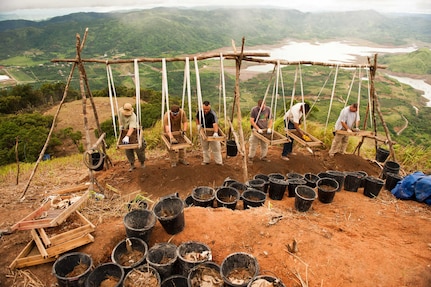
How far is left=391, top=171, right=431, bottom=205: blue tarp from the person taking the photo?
4.67m

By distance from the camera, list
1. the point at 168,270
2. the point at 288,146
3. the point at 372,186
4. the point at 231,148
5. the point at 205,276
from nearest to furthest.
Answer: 1. the point at 205,276
2. the point at 168,270
3. the point at 372,186
4. the point at 288,146
5. the point at 231,148

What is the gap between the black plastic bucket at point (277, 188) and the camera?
15.0 ft

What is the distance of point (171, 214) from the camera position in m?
3.37

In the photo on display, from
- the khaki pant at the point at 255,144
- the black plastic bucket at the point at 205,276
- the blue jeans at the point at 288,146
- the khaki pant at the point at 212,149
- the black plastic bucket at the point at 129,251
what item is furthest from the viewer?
the blue jeans at the point at 288,146

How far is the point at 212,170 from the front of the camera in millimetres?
5883

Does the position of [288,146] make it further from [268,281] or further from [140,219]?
[268,281]

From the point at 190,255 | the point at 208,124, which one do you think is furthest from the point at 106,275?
the point at 208,124

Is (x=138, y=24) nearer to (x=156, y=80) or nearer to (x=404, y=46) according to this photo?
(x=156, y=80)

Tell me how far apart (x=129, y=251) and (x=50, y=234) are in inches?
40.7

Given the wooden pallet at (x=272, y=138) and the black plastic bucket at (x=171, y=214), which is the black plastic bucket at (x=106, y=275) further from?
the wooden pallet at (x=272, y=138)

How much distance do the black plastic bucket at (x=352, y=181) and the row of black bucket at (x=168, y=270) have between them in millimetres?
3524

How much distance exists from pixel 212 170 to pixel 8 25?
137271 mm

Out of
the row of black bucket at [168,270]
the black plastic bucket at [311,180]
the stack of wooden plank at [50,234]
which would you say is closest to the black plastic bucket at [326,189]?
the black plastic bucket at [311,180]

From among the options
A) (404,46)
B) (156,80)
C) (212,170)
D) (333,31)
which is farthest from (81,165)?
(333,31)
